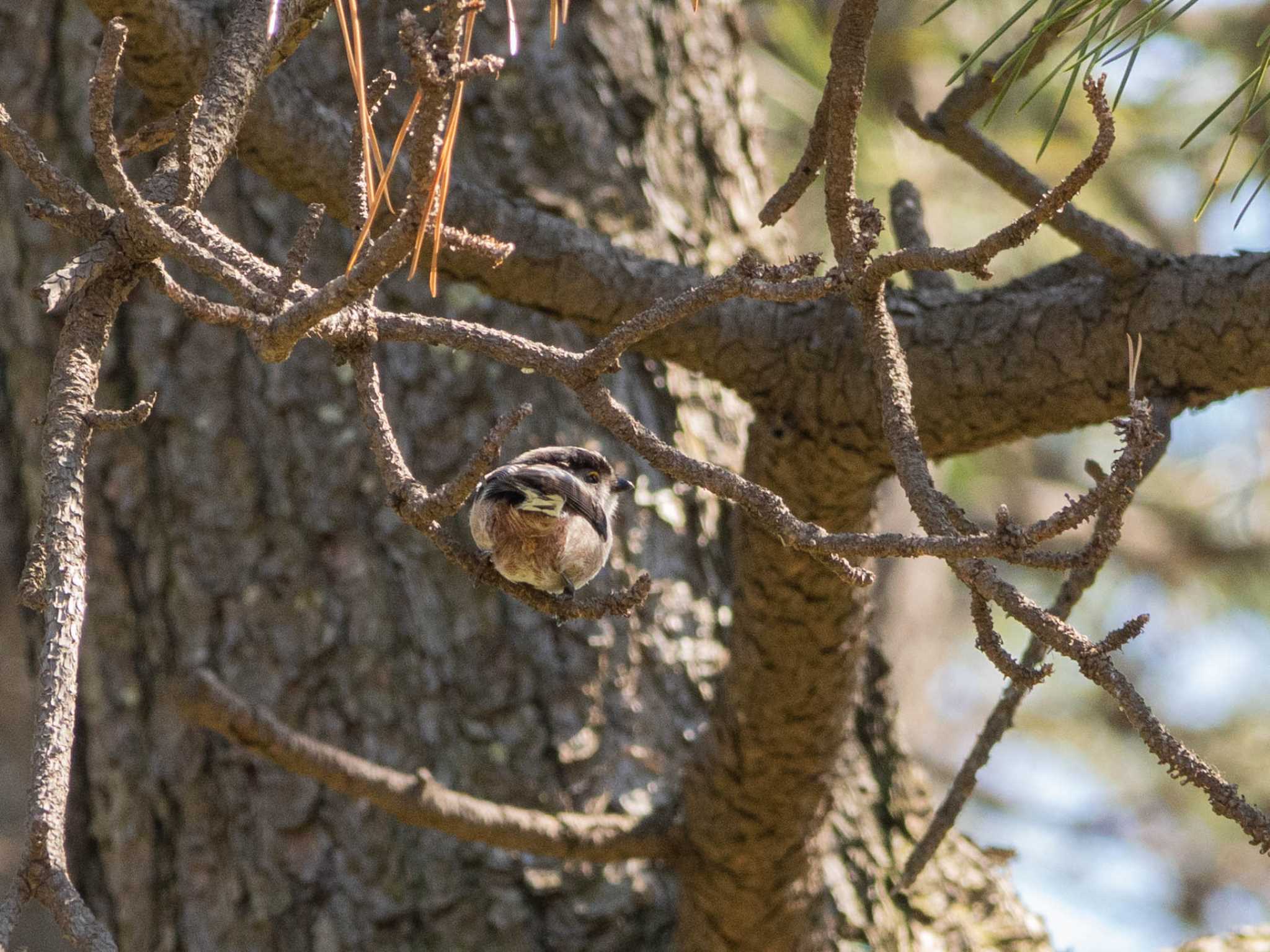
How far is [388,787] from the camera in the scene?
1968mm

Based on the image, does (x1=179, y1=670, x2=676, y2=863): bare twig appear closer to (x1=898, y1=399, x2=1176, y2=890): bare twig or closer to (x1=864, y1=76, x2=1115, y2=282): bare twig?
(x1=898, y1=399, x2=1176, y2=890): bare twig

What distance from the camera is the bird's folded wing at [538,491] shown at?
155cm

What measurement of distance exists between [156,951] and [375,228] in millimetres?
1473

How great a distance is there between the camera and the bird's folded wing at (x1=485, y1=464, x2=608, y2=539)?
155 centimetres

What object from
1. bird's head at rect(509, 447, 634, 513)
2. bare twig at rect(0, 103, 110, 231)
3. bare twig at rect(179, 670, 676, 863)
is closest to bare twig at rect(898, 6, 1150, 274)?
bird's head at rect(509, 447, 634, 513)

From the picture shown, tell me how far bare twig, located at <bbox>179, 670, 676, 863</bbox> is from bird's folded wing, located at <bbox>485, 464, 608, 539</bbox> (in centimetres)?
58

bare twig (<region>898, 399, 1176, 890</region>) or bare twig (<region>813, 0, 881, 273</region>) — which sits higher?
bare twig (<region>813, 0, 881, 273</region>)

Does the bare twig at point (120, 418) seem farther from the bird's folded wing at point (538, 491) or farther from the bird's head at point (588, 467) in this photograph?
the bird's head at point (588, 467)

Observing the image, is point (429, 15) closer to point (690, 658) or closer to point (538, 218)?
point (538, 218)

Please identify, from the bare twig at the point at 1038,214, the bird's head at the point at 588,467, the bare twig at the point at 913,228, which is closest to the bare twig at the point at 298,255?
the bare twig at the point at 1038,214

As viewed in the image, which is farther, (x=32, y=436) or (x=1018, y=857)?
(x=32, y=436)

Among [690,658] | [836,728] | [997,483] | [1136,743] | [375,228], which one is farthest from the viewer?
[1136,743]

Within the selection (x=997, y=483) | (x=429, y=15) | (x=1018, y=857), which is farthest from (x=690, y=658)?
(x=997, y=483)

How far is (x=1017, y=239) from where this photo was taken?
1.14m
